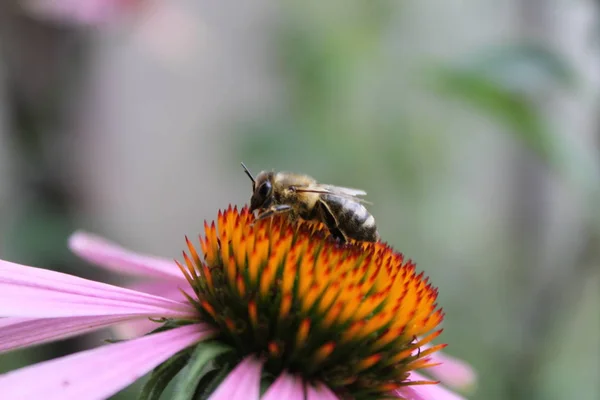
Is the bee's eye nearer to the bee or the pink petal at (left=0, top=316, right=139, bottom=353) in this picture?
the bee

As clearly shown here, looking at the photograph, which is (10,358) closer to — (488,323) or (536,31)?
(488,323)

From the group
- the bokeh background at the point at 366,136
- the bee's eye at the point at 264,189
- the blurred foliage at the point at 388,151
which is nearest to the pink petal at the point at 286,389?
the bee's eye at the point at 264,189

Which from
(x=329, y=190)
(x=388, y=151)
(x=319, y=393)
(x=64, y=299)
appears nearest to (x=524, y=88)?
(x=329, y=190)

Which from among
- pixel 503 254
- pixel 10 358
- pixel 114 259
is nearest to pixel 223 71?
pixel 503 254

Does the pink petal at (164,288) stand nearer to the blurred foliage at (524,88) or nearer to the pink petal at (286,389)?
the pink petal at (286,389)

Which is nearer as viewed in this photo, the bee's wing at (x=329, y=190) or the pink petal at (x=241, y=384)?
the pink petal at (x=241, y=384)

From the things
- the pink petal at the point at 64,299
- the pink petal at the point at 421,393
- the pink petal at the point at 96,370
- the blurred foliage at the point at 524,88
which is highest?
the blurred foliage at the point at 524,88

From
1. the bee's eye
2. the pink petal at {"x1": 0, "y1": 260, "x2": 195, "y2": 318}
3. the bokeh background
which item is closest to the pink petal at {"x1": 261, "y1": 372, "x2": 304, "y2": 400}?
the pink petal at {"x1": 0, "y1": 260, "x2": 195, "y2": 318}

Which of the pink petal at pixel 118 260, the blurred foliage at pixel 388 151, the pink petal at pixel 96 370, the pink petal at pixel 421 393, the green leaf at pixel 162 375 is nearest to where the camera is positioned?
the pink petal at pixel 96 370
